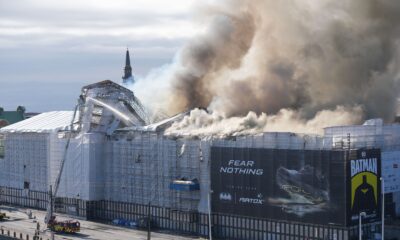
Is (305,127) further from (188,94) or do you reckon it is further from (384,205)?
(188,94)

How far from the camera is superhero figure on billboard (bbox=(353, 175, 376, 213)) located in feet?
259

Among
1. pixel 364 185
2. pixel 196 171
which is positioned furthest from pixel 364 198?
pixel 196 171

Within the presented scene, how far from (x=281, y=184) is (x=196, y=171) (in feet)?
45.9

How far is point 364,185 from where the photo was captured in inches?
3142

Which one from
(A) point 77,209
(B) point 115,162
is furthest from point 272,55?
(A) point 77,209

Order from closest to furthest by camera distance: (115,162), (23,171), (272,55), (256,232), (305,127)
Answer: (256,232) < (305,127) < (115,162) < (272,55) < (23,171)

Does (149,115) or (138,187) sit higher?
(149,115)

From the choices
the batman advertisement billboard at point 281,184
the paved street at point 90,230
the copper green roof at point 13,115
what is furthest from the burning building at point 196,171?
the copper green roof at point 13,115

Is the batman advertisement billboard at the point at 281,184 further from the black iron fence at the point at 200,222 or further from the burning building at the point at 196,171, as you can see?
the black iron fence at the point at 200,222

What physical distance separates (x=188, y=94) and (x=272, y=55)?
18933 millimetres

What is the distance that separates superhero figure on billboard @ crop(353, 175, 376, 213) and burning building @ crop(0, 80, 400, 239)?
0.54 ft

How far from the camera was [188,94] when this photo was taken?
12888cm

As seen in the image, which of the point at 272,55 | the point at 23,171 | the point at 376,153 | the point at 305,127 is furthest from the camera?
the point at 23,171

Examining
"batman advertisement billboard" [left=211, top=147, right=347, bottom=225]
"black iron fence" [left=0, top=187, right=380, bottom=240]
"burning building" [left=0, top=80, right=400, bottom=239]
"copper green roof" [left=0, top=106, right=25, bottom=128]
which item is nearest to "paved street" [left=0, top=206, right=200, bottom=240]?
"black iron fence" [left=0, top=187, right=380, bottom=240]
